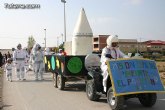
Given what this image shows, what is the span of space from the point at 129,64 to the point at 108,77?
0.68 meters

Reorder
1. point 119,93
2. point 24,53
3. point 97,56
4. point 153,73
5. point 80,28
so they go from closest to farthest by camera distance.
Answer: point 119,93 < point 153,73 < point 97,56 < point 80,28 < point 24,53

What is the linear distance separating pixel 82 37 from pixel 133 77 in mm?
6199

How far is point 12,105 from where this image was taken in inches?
383

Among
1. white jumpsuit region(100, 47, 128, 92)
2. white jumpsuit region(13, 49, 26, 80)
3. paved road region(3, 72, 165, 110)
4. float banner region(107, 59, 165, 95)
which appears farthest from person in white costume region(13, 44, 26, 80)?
float banner region(107, 59, 165, 95)

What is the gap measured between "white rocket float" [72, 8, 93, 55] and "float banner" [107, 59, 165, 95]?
5.84 meters

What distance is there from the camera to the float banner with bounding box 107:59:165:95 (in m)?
8.36

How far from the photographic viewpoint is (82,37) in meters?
14.5

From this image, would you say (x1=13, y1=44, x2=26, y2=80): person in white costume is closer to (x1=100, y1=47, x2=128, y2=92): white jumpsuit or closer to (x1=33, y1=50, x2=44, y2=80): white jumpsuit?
(x1=33, y1=50, x2=44, y2=80): white jumpsuit

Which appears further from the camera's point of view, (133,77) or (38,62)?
(38,62)

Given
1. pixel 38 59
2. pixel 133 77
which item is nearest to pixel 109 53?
pixel 133 77

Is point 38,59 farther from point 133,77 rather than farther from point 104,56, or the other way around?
point 133,77

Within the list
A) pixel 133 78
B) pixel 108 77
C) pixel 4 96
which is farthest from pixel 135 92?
pixel 4 96

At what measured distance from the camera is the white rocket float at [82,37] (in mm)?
14472

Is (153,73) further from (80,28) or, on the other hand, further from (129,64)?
(80,28)
